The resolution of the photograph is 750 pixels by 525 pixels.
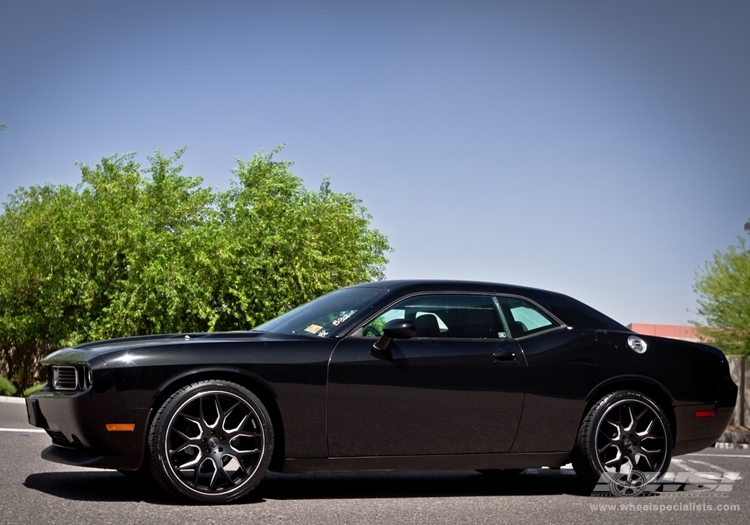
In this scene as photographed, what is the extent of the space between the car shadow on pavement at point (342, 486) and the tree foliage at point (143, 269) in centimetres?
2840

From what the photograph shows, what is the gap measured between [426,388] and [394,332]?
44 centimetres

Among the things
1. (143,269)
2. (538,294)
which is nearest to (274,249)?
(143,269)

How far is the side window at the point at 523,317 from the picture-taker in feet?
22.4

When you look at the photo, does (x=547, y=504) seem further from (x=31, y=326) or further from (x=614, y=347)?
(x=31, y=326)

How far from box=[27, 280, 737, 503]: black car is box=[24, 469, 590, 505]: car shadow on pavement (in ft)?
0.81

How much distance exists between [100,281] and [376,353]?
1301 inches

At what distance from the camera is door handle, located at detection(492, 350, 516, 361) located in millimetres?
6496

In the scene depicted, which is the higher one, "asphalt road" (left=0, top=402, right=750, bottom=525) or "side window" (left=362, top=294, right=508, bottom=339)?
Result: "side window" (left=362, top=294, right=508, bottom=339)

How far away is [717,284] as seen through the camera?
30750mm

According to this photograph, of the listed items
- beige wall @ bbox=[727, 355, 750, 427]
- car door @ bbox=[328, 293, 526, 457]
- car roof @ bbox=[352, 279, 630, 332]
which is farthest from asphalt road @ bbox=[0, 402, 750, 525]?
beige wall @ bbox=[727, 355, 750, 427]

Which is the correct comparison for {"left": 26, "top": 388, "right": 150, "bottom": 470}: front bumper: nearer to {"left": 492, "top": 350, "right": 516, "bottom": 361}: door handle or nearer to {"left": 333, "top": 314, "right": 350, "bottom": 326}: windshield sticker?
{"left": 333, "top": 314, "right": 350, "bottom": 326}: windshield sticker

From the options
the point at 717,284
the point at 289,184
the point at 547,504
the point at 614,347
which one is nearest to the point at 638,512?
the point at 547,504

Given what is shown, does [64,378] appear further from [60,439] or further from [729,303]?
[729,303]

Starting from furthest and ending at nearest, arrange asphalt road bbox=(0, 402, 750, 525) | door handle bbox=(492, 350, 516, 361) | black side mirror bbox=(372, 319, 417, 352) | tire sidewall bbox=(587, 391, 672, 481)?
tire sidewall bbox=(587, 391, 672, 481) < door handle bbox=(492, 350, 516, 361) < black side mirror bbox=(372, 319, 417, 352) < asphalt road bbox=(0, 402, 750, 525)
